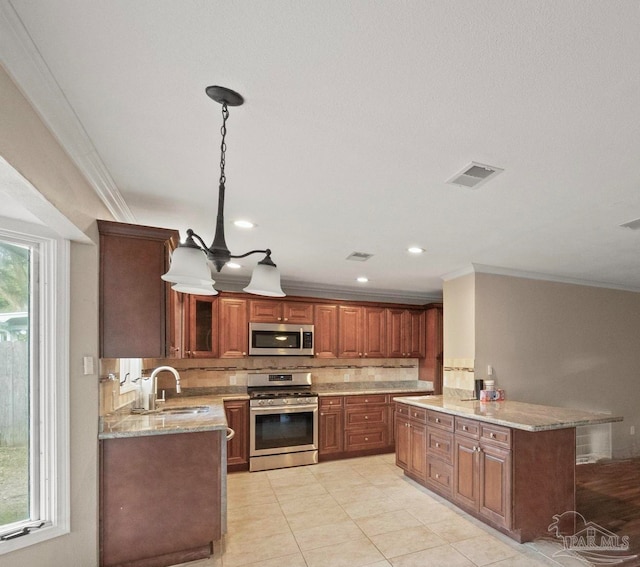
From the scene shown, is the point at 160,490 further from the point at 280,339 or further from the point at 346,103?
the point at 280,339

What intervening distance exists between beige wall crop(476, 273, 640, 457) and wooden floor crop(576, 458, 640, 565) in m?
0.76

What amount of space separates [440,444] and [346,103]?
3360mm

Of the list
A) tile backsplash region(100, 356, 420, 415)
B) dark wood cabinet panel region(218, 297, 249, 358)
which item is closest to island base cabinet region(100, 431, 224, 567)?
tile backsplash region(100, 356, 420, 415)

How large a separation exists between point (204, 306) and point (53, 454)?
2870 mm

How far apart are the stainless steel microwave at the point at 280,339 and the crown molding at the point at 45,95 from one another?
10.5 feet

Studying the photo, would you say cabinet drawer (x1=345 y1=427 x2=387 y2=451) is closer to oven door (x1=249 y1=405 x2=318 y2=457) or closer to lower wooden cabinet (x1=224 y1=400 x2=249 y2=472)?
oven door (x1=249 y1=405 x2=318 y2=457)

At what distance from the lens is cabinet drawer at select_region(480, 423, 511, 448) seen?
303 centimetres

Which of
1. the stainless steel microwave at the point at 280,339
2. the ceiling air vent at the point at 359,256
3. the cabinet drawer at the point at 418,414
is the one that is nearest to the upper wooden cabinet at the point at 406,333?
the stainless steel microwave at the point at 280,339

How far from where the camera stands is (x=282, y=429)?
504 centimetres

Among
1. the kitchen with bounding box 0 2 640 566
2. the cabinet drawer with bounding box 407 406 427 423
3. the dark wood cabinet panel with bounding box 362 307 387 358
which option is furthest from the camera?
the dark wood cabinet panel with bounding box 362 307 387 358

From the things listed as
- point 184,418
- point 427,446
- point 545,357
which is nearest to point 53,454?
point 184,418

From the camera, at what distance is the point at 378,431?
560 centimetres

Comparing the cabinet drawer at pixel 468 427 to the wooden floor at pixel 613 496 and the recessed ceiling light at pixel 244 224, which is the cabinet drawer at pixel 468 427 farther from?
the recessed ceiling light at pixel 244 224

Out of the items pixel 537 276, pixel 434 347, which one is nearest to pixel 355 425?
pixel 434 347
